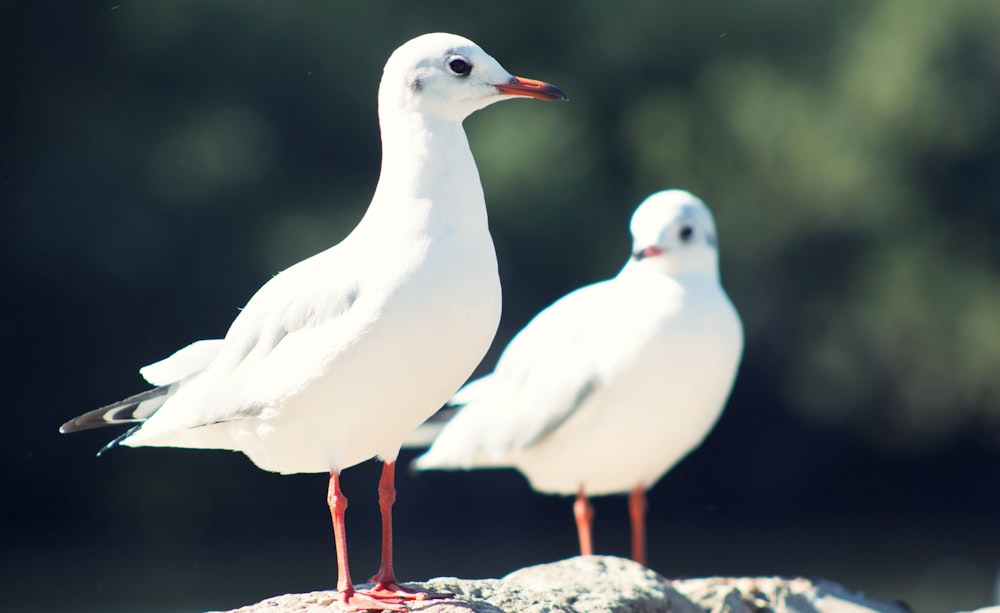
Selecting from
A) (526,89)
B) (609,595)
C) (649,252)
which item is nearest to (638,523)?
(649,252)

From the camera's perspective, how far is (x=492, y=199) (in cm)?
1037

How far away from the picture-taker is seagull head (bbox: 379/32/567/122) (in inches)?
120

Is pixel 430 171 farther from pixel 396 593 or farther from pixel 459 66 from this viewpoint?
pixel 396 593

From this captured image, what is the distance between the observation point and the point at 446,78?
3049mm

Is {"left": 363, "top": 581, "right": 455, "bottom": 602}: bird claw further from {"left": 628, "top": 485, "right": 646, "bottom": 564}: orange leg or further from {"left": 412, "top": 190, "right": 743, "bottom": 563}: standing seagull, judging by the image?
{"left": 628, "top": 485, "right": 646, "bottom": 564}: orange leg

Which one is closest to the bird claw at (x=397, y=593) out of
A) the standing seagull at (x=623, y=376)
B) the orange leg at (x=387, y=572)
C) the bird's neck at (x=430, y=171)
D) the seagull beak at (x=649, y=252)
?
the orange leg at (x=387, y=572)

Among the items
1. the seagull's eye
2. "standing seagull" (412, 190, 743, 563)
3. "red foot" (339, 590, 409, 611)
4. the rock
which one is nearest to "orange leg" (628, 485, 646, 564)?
"standing seagull" (412, 190, 743, 563)

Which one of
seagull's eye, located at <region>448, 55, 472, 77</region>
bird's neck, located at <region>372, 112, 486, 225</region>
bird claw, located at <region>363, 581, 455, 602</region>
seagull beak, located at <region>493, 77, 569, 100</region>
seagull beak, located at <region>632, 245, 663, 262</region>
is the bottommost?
bird claw, located at <region>363, 581, 455, 602</region>

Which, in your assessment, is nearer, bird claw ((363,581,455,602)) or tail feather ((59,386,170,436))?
bird claw ((363,581,455,602))

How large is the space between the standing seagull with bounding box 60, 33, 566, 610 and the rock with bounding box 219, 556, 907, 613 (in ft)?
0.55

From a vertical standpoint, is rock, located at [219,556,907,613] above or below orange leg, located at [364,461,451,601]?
below

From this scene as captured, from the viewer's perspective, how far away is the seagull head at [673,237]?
16.6 feet

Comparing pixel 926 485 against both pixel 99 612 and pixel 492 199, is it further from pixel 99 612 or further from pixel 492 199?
pixel 99 612

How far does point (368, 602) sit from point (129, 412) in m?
0.87
